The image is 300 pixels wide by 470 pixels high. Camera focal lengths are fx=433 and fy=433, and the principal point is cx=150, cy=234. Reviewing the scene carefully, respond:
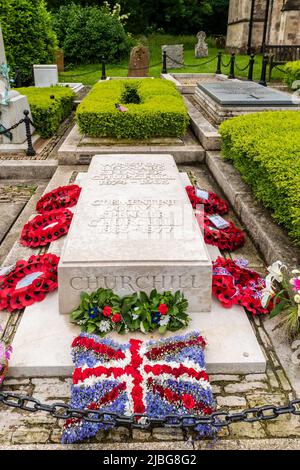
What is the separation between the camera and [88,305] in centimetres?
349

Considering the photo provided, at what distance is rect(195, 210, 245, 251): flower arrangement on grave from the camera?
482cm

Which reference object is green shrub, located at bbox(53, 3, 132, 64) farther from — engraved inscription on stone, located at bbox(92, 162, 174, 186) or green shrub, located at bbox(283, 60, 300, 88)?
engraved inscription on stone, located at bbox(92, 162, 174, 186)

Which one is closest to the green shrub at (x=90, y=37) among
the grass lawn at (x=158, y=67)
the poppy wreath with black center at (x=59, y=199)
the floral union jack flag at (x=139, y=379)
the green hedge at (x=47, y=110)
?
the grass lawn at (x=158, y=67)

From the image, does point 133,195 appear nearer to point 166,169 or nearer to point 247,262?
point 166,169

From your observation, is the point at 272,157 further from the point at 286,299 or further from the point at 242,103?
the point at 242,103

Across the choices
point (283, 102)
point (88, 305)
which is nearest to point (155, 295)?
point (88, 305)

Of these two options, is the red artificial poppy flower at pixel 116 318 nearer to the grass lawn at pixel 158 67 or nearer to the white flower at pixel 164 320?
the white flower at pixel 164 320

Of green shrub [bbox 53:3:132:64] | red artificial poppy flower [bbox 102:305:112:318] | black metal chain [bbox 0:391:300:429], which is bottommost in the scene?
red artificial poppy flower [bbox 102:305:112:318]

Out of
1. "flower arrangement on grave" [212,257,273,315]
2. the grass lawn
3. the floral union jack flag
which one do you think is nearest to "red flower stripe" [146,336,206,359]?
the floral union jack flag

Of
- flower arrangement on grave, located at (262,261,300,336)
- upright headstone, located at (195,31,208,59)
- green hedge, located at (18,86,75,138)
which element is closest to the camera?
flower arrangement on grave, located at (262,261,300,336)

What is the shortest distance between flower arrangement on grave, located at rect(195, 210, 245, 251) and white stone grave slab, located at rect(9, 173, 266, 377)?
1163mm

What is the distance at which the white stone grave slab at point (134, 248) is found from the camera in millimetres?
3529

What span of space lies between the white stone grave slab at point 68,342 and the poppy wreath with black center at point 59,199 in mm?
2059

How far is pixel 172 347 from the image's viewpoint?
123 inches
